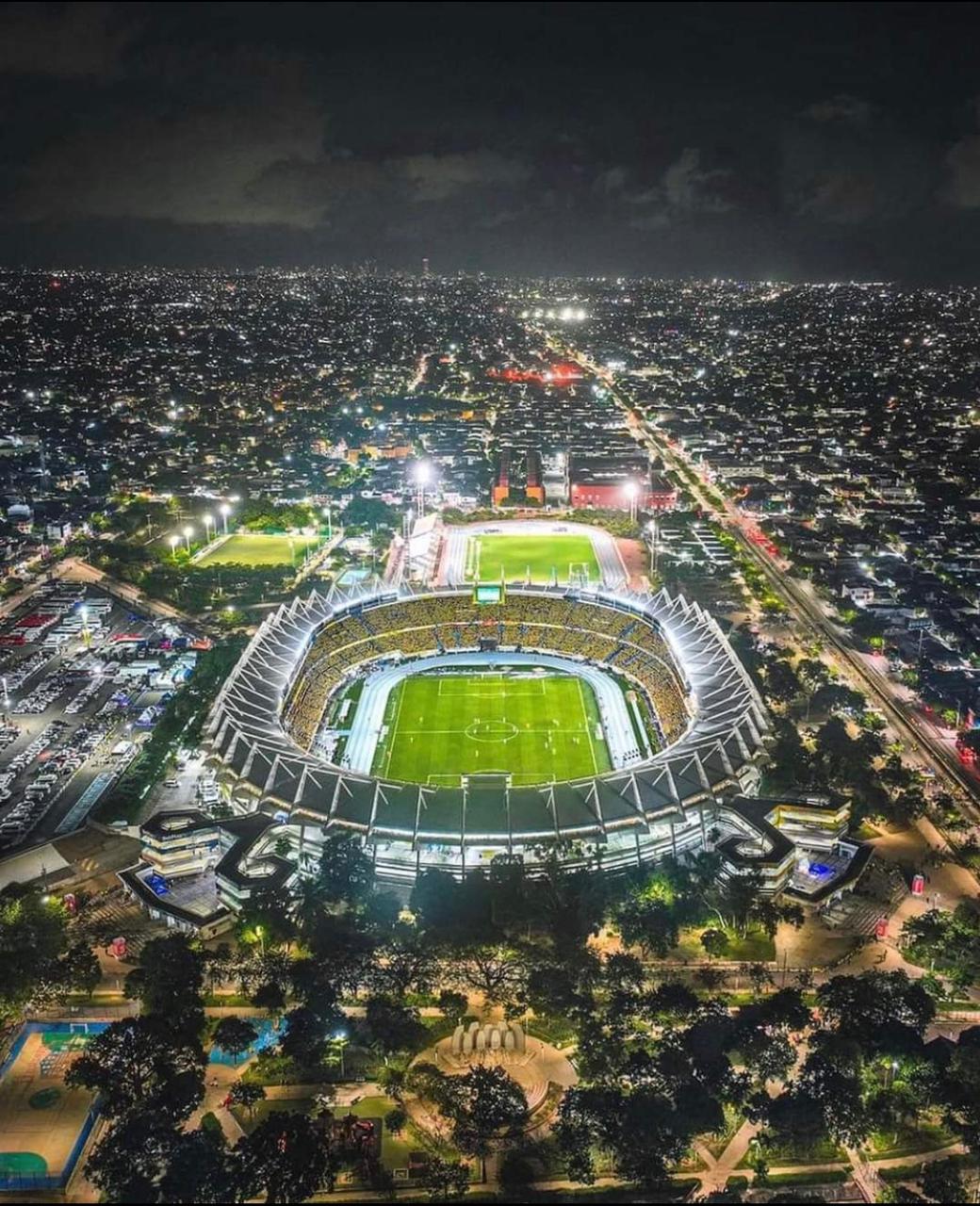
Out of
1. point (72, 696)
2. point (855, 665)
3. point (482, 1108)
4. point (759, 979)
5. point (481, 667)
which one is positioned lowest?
point (482, 1108)

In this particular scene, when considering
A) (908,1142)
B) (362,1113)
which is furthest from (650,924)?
(362,1113)

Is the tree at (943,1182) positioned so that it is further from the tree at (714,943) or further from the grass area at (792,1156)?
the tree at (714,943)

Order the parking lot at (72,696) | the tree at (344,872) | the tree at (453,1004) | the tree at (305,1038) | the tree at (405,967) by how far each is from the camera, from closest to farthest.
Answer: the tree at (305,1038) < the tree at (453,1004) < the tree at (405,967) < the tree at (344,872) < the parking lot at (72,696)

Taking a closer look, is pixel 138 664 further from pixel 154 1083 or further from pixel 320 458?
pixel 320 458

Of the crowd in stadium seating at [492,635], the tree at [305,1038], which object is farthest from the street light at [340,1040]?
the crowd in stadium seating at [492,635]

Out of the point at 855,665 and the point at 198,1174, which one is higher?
the point at 855,665

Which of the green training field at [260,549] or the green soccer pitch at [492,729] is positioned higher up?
the green training field at [260,549]

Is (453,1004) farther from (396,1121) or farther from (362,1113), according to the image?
(396,1121)

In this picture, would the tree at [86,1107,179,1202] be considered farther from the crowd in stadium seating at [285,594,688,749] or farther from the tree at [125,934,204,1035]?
the crowd in stadium seating at [285,594,688,749]
